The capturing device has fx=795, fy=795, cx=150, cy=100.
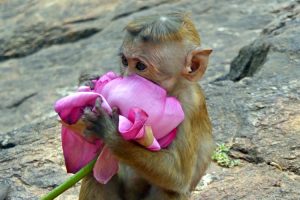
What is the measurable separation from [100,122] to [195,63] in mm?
803

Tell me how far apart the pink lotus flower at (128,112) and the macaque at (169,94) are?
8cm

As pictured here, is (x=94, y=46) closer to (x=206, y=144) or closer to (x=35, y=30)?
(x=35, y=30)

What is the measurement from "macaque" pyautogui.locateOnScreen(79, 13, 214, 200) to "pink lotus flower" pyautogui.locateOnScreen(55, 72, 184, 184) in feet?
0.25

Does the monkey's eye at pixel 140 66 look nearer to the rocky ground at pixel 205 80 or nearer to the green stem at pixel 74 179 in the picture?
the green stem at pixel 74 179

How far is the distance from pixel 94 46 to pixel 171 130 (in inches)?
289

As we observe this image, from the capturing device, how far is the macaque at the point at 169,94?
4.88 metres

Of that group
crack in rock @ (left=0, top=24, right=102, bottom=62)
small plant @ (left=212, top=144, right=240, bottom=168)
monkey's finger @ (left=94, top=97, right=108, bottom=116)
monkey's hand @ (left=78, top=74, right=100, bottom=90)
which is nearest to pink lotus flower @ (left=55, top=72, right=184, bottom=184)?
monkey's finger @ (left=94, top=97, right=108, bottom=116)

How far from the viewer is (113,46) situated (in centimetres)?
1199

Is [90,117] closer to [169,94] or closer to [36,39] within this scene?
[169,94]

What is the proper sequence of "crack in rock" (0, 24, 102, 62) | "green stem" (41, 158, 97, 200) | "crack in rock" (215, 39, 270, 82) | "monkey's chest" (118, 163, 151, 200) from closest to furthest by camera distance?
"green stem" (41, 158, 97, 200) → "monkey's chest" (118, 163, 151, 200) → "crack in rock" (215, 39, 270, 82) → "crack in rock" (0, 24, 102, 62)

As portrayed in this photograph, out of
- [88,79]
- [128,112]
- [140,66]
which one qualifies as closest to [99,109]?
[128,112]

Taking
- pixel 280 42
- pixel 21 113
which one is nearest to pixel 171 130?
pixel 280 42

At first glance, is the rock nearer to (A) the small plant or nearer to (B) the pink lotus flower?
(B) the pink lotus flower

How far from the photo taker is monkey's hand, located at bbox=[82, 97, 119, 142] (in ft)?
15.6
